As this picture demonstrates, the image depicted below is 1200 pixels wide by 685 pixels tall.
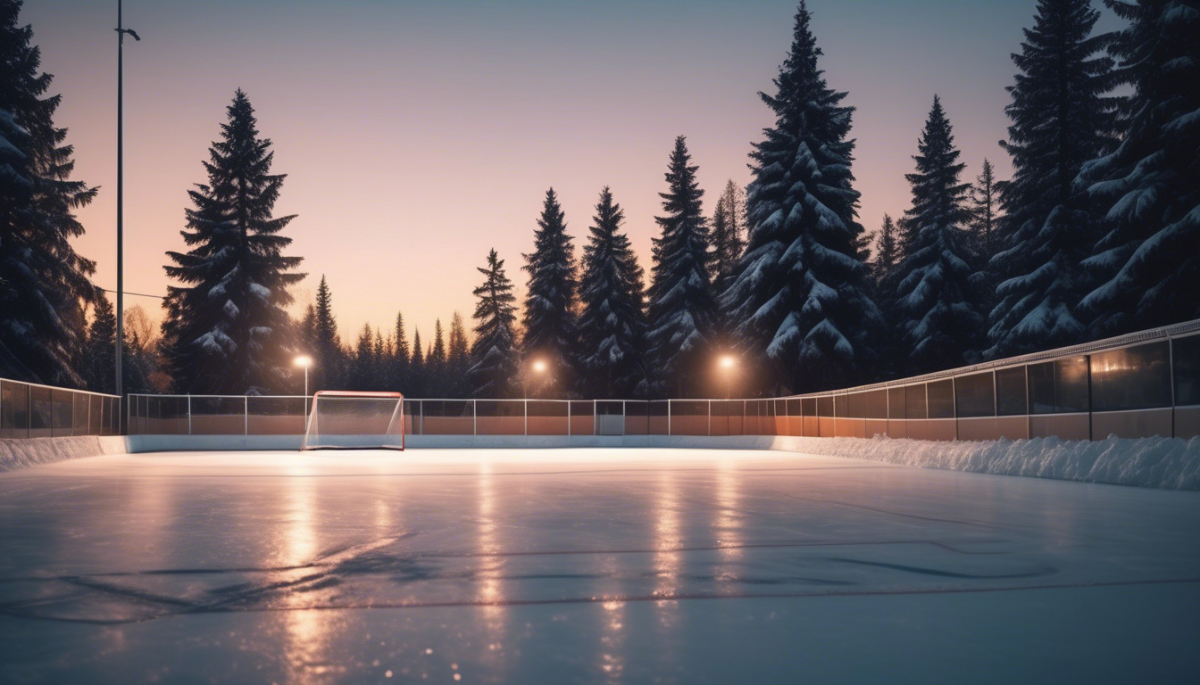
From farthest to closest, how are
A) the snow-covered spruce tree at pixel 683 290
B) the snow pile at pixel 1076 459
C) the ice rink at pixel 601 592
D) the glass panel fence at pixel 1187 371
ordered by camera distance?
the snow-covered spruce tree at pixel 683 290, the glass panel fence at pixel 1187 371, the snow pile at pixel 1076 459, the ice rink at pixel 601 592

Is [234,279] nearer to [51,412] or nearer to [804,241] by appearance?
[51,412]

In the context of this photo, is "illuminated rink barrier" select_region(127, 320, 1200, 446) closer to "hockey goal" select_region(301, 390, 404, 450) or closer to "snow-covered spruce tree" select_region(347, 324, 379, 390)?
"hockey goal" select_region(301, 390, 404, 450)

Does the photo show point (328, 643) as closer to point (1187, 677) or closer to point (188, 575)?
point (188, 575)

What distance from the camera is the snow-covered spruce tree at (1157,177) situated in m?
26.8

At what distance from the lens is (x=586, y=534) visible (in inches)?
354

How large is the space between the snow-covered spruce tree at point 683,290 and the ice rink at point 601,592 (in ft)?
154

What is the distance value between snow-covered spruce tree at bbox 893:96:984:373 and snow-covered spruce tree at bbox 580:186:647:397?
19.4 metres

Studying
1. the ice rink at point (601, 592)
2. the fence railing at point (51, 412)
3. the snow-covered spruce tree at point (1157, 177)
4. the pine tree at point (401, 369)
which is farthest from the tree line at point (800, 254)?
the pine tree at point (401, 369)

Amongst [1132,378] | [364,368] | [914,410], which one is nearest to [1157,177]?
[914,410]

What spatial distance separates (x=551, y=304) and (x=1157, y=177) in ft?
147

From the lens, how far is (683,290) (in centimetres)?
5988

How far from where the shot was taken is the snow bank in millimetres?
21188

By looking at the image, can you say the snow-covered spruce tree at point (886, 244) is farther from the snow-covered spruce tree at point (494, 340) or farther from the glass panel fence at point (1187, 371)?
the glass panel fence at point (1187, 371)

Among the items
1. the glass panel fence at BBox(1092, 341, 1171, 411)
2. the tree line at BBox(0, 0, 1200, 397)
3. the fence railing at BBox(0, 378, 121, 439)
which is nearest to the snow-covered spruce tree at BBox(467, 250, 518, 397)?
the tree line at BBox(0, 0, 1200, 397)
